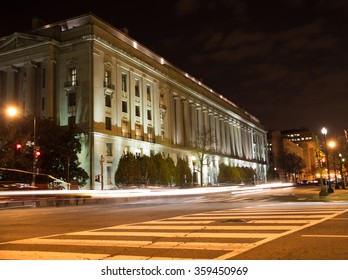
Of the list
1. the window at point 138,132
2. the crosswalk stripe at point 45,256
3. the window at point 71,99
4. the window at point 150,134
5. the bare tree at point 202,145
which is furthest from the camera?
the bare tree at point 202,145

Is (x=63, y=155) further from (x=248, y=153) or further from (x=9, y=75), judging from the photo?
(x=248, y=153)

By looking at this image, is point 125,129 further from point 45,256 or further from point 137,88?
point 45,256

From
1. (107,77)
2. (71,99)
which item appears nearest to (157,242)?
(71,99)

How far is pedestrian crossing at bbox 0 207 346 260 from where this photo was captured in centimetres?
800

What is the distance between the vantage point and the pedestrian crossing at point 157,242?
8.00 metres

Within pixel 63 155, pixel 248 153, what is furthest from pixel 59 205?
pixel 248 153

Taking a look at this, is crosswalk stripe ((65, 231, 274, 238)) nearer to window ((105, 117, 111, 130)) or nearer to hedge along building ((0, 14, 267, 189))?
hedge along building ((0, 14, 267, 189))

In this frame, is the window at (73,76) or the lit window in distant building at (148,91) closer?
the window at (73,76)

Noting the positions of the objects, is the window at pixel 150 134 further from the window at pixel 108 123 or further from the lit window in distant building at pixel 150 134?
the window at pixel 108 123

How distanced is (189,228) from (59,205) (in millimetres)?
22407

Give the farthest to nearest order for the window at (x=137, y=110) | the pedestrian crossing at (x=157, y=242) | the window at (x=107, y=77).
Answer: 1. the window at (x=137, y=110)
2. the window at (x=107, y=77)
3. the pedestrian crossing at (x=157, y=242)

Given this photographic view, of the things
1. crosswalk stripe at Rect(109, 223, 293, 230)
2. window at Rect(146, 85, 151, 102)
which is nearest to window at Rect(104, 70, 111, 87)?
window at Rect(146, 85, 151, 102)

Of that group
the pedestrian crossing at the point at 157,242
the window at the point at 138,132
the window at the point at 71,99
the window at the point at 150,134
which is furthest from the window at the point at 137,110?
the pedestrian crossing at the point at 157,242
